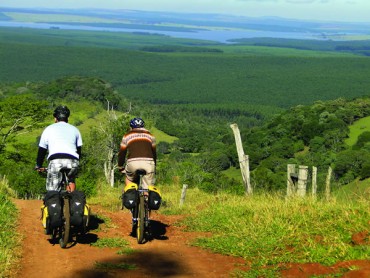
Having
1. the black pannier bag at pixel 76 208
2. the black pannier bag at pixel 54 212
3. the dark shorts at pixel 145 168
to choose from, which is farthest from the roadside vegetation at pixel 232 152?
the dark shorts at pixel 145 168

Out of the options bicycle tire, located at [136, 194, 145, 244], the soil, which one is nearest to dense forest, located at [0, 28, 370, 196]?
the soil

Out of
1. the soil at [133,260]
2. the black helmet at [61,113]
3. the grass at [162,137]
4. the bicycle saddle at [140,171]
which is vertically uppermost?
the black helmet at [61,113]

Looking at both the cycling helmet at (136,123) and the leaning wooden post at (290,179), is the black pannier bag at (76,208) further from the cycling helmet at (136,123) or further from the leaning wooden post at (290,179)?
the leaning wooden post at (290,179)

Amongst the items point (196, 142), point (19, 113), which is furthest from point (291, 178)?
point (196, 142)

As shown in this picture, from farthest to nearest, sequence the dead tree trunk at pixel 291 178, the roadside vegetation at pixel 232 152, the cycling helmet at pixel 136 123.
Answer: the dead tree trunk at pixel 291 178 < the cycling helmet at pixel 136 123 < the roadside vegetation at pixel 232 152

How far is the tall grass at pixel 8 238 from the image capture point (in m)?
6.78

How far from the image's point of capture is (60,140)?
27.3 ft

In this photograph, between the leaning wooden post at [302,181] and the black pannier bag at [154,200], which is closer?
the black pannier bag at [154,200]

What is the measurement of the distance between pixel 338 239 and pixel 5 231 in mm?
4233

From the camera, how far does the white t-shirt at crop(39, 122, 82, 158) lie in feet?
27.2

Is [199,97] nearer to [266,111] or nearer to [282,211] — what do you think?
[266,111]

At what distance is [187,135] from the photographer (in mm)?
99000

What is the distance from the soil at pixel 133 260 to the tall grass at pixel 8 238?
105 mm

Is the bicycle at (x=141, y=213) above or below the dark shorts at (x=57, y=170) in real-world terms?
below
